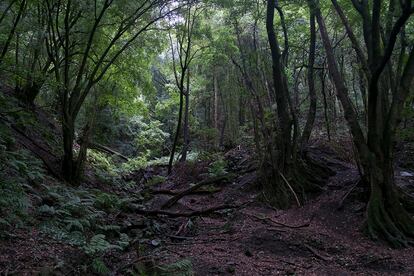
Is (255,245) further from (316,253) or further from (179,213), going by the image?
(179,213)

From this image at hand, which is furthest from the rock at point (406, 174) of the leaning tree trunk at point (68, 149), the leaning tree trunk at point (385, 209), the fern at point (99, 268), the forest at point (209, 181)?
the leaning tree trunk at point (68, 149)

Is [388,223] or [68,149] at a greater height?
[68,149]

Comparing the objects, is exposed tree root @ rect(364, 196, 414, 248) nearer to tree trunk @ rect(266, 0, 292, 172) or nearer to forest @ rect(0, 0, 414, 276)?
forest @ rect(0, 0, 414, 276)

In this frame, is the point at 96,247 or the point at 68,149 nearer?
the point at 96,247

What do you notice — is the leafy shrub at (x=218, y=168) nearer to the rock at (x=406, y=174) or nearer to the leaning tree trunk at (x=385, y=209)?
the rock at (x=406, y=174)

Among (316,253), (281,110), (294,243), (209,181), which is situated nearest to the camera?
(316,253)

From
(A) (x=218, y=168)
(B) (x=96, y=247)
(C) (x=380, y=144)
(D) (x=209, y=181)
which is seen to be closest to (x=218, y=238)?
(B) (x=96, y=247)

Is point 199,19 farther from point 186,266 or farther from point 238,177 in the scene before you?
point 186,266

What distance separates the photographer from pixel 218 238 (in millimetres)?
6738

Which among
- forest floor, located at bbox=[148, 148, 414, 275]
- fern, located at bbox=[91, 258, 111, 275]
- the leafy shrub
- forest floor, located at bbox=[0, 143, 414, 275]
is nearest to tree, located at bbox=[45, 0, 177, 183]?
forest floor, located at bbox=[0, 143, 414, 275]

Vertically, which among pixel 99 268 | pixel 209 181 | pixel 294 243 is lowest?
pixel 99 268

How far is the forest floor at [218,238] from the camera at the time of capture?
4.66 m

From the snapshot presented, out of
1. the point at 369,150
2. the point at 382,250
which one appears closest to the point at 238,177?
the point at 369,150

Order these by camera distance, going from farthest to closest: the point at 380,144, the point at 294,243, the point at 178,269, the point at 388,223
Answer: the point at 380,144, the point at 388,223, the point at 294,243, the point at 178,269
